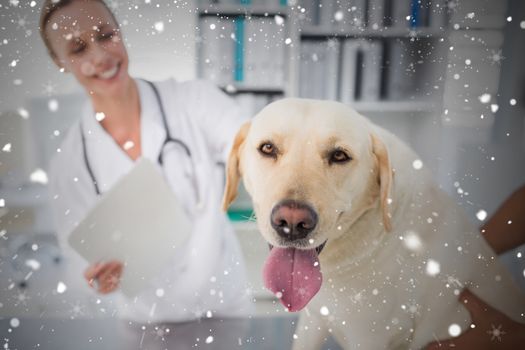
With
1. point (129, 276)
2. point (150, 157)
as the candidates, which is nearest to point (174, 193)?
point (150, 157)

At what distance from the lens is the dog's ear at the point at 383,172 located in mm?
817

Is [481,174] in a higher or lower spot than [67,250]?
higher

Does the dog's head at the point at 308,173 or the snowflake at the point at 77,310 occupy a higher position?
the dog's head at the point at 308,173

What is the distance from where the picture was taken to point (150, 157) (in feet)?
3.00

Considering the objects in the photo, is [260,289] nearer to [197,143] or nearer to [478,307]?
[197,143]

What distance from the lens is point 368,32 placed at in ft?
2.92

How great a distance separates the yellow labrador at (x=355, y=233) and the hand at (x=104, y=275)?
1.05ft

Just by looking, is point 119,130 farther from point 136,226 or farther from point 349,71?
point 349,71

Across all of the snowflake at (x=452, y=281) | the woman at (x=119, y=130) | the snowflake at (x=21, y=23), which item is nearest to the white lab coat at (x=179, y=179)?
the woman at (x=119, y=130)

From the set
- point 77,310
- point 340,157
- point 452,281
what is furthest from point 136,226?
point 452,281

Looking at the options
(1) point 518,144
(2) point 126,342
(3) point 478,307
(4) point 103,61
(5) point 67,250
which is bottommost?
(2) point 126,342

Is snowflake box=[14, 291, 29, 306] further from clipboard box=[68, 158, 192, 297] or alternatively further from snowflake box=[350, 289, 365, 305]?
snowflake box=[350, 289, 365, 305]

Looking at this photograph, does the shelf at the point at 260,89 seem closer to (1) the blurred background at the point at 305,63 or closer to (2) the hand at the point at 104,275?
(1) the blurred background at the point at 305,63

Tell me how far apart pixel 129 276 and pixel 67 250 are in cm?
15
